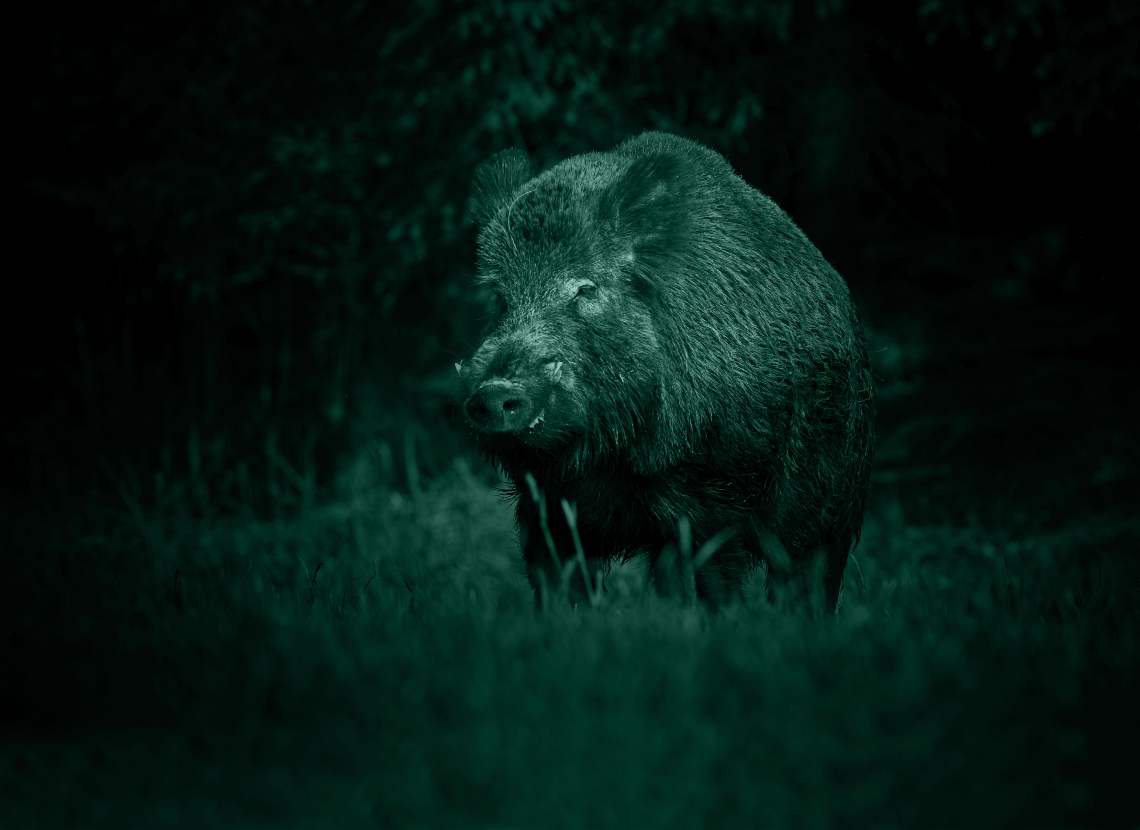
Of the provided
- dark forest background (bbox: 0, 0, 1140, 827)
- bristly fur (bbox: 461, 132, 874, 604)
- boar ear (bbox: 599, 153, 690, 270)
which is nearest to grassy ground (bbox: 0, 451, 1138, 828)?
bristly fur (bbox: 461, 132, 874, 604)

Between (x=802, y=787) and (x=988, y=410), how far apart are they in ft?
18.8

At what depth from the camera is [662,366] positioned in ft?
12.2

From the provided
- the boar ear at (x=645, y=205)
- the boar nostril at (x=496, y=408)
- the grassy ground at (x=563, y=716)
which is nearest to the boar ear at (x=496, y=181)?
the boar ear at (x=645, y=205)

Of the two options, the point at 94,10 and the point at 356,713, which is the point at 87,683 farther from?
the point at 94,10

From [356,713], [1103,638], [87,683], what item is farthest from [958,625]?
[87,683]

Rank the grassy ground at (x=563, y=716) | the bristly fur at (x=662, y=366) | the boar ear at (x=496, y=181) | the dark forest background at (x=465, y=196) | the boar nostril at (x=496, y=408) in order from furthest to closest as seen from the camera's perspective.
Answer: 1. the dark forest background at (x=465, y=196)
2. the boar ear at (x=496, y=181)
3. the bristly fur at (x=662, y=366)
4. the boar nostril at (x=496, y=408)
5. the grassy ground at (x=563, y=716)

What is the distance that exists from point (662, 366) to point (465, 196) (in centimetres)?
338

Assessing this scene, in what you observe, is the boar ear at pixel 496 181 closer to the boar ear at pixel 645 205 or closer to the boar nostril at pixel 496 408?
the boar ear at pixel 645 205

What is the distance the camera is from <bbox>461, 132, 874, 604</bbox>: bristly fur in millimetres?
3637

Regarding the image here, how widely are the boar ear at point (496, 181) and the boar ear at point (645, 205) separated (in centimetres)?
50

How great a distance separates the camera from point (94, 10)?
738cm

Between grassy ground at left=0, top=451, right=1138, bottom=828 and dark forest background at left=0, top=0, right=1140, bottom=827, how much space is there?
3.37 m

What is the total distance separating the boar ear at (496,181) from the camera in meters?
4.19

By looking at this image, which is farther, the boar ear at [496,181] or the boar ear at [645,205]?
the boar ear at [496,181]
